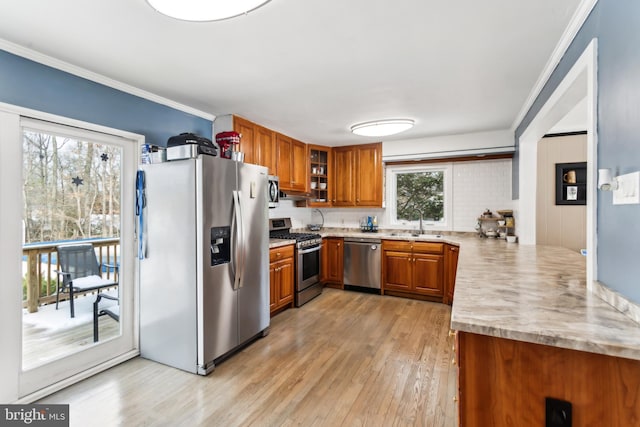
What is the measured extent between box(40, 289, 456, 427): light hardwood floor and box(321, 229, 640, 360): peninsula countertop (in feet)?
3.01

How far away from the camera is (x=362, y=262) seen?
4578 mm

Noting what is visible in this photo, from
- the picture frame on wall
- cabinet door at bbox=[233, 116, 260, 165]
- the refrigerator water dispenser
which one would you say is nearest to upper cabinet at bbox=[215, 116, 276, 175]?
cabinet door at bbox=[233, 116, 260, 165]

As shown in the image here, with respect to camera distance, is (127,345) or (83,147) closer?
(83,147)

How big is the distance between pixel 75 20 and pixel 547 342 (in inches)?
105

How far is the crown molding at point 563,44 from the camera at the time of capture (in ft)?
5.05

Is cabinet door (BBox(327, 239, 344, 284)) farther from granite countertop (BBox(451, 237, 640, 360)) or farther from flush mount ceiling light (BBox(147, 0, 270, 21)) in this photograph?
flush mount ceiling light (BBox(147, 0, 270, 21))

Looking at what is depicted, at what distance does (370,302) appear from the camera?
416 centimetres

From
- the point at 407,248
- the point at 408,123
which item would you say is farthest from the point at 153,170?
the point at 407,248

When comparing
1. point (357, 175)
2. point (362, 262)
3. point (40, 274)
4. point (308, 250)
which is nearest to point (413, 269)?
point (362, 262)

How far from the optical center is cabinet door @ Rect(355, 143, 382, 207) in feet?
15.9

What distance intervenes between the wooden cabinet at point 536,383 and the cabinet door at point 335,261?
11.8 ft

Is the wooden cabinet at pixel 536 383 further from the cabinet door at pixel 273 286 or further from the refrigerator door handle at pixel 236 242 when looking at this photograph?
the cabinet door at pixel 273 286

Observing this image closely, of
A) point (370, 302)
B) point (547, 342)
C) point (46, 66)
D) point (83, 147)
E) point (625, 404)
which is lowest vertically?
point (370, 302)

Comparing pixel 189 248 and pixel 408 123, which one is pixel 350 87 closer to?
pixel 408 123
